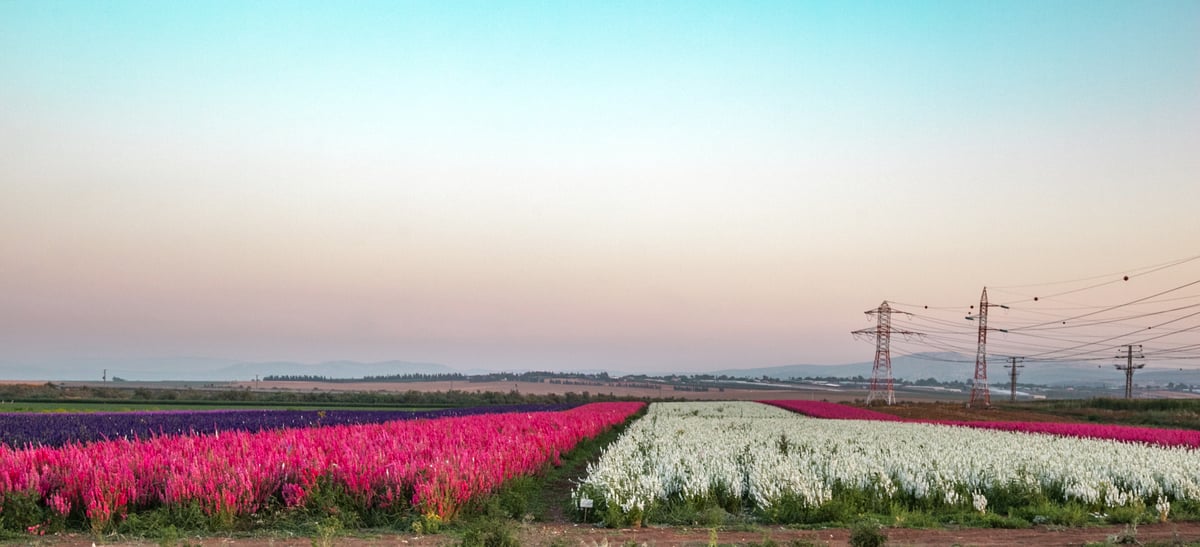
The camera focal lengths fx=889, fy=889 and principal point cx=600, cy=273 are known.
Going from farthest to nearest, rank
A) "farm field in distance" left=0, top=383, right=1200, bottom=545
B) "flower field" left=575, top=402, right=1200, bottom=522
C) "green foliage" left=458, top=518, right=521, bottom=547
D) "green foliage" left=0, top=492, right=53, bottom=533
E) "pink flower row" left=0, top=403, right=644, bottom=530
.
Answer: "flower field" left=575, top=402, right=1200, bottom=522, "pink flower row" left=0, top=403, right=644, bottom=530, "green foliage" left=0, top=492, right=53, bottom=533, "farm field in distance" left=0, top=383, right=1200, bottom=545, "green foliage" left=458, top=518, right=521, bottom=547

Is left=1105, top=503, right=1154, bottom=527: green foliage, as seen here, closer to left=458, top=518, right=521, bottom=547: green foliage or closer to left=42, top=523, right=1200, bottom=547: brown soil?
left=42, top=523, right=1200, bottom=547: brown soil

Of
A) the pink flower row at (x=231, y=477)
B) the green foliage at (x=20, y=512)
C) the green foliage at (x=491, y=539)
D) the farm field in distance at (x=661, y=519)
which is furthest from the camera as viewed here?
the pink flower row at (x=231, y=477)

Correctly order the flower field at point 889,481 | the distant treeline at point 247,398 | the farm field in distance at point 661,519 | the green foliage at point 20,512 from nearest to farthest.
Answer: the farm field in distance at point 661,519
the green foliage at point 20,512
the flower field at point 889,481
the distant treeline at point 247,398

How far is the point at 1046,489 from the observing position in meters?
15.7

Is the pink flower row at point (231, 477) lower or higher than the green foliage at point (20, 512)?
higher

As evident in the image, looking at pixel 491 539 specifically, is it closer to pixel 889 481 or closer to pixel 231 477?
pixel 231 477

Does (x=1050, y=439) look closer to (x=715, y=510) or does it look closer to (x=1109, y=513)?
(x=1109, y=513)

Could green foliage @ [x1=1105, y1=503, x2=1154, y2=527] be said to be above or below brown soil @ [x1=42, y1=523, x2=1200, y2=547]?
above

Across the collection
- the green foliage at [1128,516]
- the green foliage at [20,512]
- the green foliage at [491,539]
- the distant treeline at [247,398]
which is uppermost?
the green foliage at [491,539]

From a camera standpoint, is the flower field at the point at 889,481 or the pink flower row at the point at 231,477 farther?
the flower field at the point at 889,481

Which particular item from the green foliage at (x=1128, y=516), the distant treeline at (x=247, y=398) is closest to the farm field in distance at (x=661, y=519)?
the green foliage at (x=1128, y=516)

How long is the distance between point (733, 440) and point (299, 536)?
15004 mm

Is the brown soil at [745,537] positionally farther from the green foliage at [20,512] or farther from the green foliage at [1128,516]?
the green foliage at [20,512]

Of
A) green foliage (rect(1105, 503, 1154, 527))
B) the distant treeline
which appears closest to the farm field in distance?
green foliage (rect(1105, 503, 1154, 527))
